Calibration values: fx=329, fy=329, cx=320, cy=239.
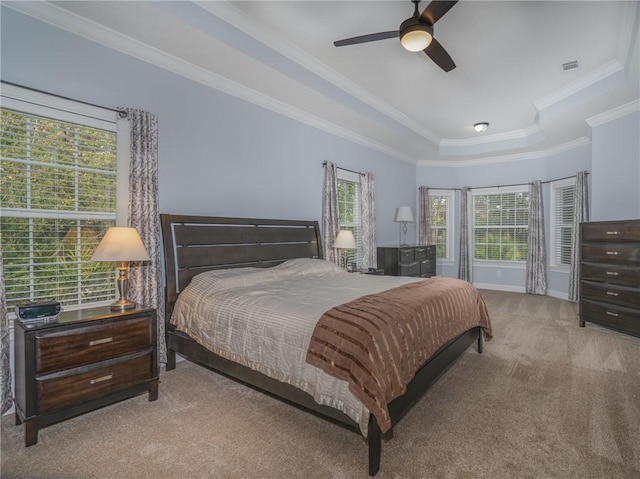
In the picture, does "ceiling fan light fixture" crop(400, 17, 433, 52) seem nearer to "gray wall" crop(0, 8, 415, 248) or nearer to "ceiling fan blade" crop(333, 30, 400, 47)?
"ceiling fan blade" crop(333, 30, 400, 47)

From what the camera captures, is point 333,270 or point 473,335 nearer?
point 473,335

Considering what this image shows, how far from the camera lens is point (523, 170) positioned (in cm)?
682

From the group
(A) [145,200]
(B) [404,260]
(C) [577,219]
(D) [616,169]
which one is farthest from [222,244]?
(C) [577,219]

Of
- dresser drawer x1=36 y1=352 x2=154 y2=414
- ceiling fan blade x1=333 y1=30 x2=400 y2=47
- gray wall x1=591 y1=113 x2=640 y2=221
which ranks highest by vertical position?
ceiling fan blade x1=333 y1=30 x2=400 y2=47

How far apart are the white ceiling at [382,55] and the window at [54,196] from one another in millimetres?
758

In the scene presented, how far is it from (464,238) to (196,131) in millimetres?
6015

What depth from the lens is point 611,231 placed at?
407 cm

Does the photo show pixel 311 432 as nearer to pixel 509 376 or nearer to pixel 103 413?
pixel 103 413

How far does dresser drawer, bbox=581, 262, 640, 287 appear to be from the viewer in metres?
3.87

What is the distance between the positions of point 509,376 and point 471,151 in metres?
5.04

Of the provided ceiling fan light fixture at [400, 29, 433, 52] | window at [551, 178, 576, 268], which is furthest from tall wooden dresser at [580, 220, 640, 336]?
ceiling fan light fixture at [400, 29, 433, 52]

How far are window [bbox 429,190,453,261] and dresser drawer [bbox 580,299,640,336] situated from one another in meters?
3.29

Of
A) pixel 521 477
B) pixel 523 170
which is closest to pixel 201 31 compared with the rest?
pixel 521 477

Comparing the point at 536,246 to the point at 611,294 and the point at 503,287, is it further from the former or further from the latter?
the point at 611,294
